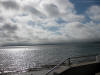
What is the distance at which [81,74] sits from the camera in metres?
6.64

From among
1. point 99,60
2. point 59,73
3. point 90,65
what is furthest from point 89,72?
point 59,73

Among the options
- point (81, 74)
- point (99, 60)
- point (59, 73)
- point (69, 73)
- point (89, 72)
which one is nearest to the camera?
point (59, 73)

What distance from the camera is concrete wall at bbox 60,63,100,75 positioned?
6127mm

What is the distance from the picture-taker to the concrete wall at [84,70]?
6127mm

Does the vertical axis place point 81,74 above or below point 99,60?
below

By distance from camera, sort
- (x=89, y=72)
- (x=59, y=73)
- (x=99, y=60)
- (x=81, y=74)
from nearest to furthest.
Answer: (x=59, y=73)
(x=81, y=74)
(x=89, y=72)
(x=99, y=60)

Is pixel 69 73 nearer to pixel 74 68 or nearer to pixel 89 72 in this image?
pixel 74 68

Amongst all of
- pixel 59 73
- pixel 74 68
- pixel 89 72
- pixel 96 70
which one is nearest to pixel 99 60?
pixel 96 70

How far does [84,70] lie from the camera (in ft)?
22.3

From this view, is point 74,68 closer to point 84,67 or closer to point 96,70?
point 84,67

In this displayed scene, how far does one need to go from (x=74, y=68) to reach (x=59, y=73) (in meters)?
1.33

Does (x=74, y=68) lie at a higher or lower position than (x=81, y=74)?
higher

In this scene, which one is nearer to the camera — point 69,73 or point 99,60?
point 69,73

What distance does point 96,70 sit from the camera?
7.49 m
